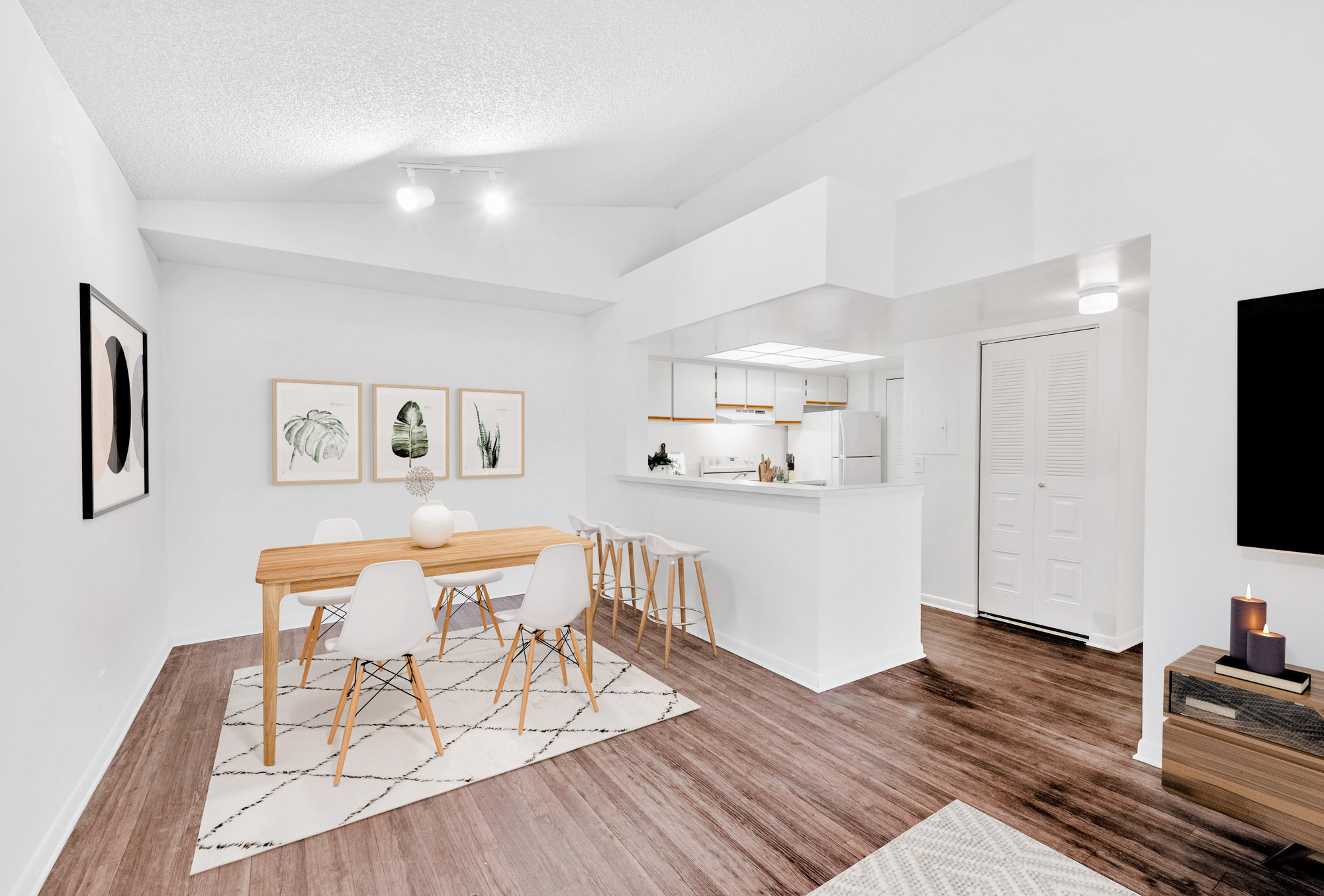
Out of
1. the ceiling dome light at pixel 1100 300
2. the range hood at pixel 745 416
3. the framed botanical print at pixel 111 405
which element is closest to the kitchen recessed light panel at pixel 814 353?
the range hood at pixel 745 416

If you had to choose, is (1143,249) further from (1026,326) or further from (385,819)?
(385,819)

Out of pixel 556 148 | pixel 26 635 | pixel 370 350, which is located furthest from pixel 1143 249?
pixel 370 350

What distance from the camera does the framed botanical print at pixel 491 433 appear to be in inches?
201

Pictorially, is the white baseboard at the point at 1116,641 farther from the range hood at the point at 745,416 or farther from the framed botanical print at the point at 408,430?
the framed botanical print at the point at 408,430

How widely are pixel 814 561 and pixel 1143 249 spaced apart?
83.2 inches

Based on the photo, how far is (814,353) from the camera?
568 centimetres

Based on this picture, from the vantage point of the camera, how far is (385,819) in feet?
7.16

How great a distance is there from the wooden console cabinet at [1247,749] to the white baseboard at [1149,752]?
1.51ft

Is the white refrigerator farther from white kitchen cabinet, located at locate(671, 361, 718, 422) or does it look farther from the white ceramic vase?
the white ceramic vase

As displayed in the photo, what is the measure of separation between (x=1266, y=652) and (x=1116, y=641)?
2289mm

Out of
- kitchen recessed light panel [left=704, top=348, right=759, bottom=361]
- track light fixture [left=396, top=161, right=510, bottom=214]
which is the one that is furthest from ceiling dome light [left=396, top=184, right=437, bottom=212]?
kitchen recessed light panel [left=704, top=348, right=759, bottom=361]

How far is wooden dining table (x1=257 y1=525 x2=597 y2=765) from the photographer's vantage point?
2.51 metres

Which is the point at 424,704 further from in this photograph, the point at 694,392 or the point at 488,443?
the point at 694,392

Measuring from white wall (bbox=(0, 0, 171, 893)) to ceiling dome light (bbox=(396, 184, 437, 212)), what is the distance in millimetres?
1321
